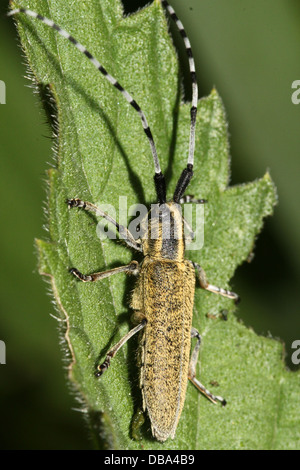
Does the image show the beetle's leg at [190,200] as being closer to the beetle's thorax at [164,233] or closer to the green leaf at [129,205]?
the green leaf at [129,205]

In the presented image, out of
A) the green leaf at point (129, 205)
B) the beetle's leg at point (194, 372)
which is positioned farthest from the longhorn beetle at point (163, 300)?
the green leaf at point (129, 205)

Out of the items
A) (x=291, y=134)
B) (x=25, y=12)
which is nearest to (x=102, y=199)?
(x=25, y=12)

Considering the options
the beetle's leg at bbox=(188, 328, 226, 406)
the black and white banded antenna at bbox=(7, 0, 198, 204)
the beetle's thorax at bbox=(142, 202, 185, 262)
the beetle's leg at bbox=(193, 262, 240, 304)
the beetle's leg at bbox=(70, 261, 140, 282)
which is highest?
the black and white banded antenna at bbox=(7, 0, 198, 204)

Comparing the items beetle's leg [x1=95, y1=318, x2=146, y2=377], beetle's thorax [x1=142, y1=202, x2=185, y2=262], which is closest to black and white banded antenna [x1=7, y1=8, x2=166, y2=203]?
beetle's thorax [x1=142, y1=202, x2=185, y2=262]

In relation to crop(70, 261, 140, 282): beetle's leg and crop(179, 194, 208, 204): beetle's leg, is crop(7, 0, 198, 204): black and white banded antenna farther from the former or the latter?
crop(70, 261, 140, 282): beetle's leg

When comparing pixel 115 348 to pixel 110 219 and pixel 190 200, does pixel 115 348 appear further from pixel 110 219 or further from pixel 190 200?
pixel 190 200

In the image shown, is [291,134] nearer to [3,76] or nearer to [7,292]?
[3,76]
